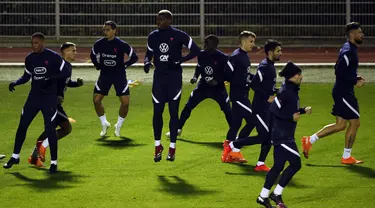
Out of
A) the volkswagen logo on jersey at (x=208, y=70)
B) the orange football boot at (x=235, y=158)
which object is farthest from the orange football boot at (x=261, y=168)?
the volkswagen logo on jersey at (x=208, y=70)

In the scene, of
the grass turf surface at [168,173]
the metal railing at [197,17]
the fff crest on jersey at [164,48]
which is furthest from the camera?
the metal railing at [197,17]

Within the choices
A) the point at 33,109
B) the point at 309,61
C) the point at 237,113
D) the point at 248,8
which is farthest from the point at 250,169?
the point at 248,8

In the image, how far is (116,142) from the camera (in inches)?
754

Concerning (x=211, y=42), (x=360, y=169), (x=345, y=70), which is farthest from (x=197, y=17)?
(x=360, y=169)

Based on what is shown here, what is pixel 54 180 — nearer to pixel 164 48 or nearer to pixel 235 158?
pixel 164 48

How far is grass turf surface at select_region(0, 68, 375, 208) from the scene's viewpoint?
14398mm

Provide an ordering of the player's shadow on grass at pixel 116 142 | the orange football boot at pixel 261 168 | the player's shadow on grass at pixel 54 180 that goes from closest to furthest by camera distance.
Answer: the player's shadow on grass at pixel 54 180
the orange football boot at pixel 261 168
the player's shadow on grass at pixel 116 142

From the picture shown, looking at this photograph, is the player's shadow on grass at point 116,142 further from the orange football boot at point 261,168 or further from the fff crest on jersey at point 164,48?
the orange football boot at point 261,168

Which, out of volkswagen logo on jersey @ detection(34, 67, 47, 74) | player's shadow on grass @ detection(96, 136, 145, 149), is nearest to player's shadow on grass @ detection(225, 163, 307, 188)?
player's shadow on grass @ detection(96, 136, 145, 149)

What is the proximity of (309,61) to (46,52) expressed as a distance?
17726 millimetres

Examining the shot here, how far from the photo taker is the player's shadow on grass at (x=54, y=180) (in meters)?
15.2

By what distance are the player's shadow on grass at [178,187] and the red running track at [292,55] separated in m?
17.1

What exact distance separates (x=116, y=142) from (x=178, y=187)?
4.14 meters

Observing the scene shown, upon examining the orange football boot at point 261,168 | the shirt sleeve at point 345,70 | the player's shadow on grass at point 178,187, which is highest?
the shirt sleeve at point 345,70
